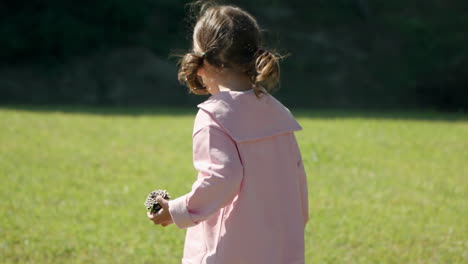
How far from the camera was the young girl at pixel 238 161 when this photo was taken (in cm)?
214

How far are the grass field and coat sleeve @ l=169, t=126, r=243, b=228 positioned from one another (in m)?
2.05

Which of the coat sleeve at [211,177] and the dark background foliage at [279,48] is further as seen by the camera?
the dark background foliage at [279,48]

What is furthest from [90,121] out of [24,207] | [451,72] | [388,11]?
[388,11]

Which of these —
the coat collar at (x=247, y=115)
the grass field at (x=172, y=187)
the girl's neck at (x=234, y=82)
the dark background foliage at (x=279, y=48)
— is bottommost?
the grass field at (x=172, y=187)

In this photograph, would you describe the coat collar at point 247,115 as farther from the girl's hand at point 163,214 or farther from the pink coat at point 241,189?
the girl's hand at point 163,214

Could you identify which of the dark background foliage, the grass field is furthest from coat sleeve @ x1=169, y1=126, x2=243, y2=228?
the dark background foliage

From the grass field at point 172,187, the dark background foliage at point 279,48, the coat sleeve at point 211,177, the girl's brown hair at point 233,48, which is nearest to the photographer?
the coat sleeve at point 211,177

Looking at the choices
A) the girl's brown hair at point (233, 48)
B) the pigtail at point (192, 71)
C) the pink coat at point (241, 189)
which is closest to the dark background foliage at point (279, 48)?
the pigtail at point (192, 71)

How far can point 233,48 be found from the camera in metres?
2.23

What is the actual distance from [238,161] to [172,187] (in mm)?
4005

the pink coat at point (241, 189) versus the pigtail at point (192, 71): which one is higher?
the pigtail at point (192, 71)

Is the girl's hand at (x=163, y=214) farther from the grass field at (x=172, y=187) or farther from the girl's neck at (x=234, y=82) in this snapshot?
the grass field at (x=172, y=187)

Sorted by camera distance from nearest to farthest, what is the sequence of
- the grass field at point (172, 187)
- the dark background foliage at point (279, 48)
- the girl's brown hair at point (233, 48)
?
the girl's brown hair at point (233, 48)
the grass field at point (172, 187)
the dark background foliage at point (279, 48)

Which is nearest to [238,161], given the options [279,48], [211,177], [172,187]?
[211,177]
